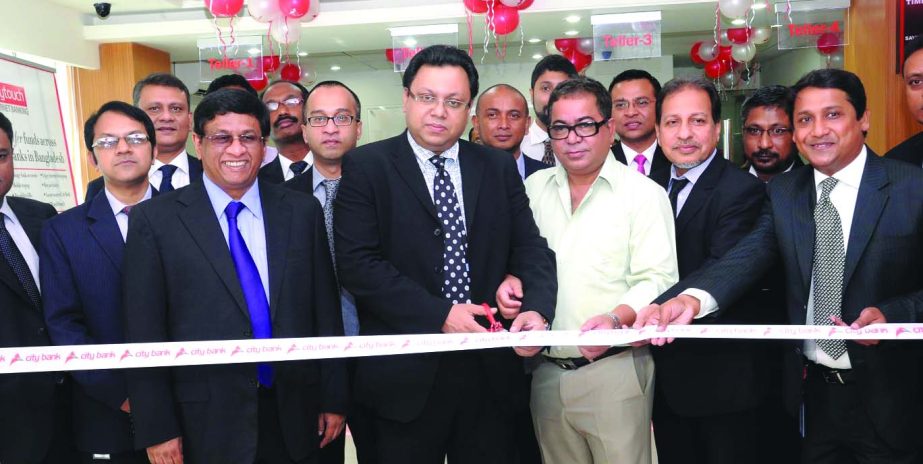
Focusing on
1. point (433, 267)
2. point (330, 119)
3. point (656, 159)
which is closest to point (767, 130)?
point (656, 159)

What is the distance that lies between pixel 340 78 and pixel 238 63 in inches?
218

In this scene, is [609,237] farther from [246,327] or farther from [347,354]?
[246,327]

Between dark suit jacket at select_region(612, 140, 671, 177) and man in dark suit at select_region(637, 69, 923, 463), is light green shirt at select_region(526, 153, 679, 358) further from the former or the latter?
dark suit jacket at select_region(612, 140, 671, 177)

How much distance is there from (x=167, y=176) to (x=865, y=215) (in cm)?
282

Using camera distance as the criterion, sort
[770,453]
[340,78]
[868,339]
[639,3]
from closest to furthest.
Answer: [868,339]
[770,453]
[639,3]
[340,78]

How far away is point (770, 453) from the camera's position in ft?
10.2

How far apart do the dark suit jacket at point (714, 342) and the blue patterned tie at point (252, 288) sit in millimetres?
1310

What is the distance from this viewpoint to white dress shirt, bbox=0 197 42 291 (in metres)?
2.71

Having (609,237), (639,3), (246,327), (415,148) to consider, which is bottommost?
(246,327)

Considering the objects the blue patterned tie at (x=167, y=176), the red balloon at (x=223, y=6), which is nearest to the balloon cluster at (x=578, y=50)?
the red balloon at (x=223, y=6)

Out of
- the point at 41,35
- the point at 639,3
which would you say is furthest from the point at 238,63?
the point at 639,3

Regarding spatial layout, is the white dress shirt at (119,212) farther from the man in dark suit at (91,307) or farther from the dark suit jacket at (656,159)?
the dark suit jacket at (656,159)

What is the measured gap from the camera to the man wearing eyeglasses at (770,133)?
3.39m

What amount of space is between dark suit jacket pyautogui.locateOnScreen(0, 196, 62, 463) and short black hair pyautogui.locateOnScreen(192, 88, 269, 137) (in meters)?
0.79
